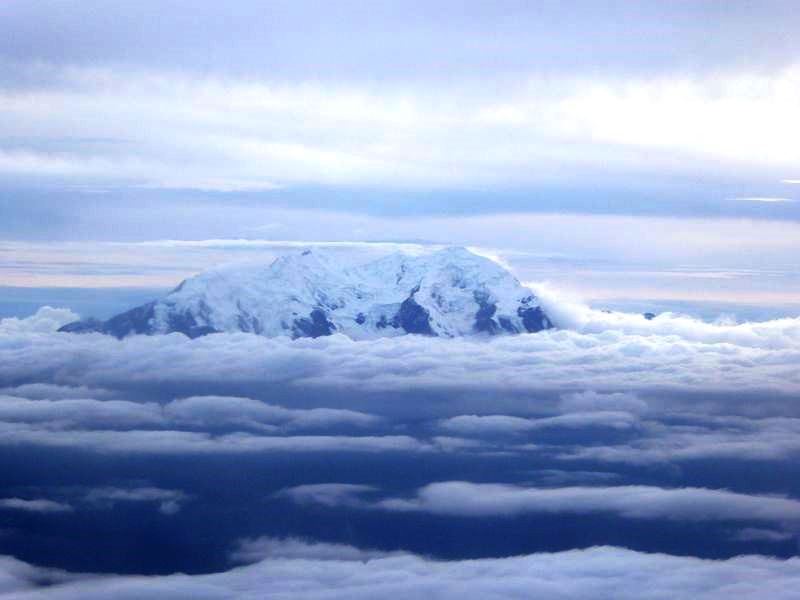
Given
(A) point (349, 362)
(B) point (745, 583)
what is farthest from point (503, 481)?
(A) point (349, 362)

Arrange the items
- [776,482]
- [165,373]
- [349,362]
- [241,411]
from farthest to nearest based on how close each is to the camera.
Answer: [349,362], [165,373], [241,411], [776,482]

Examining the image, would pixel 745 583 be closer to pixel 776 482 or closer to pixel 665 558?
pixel 665 558

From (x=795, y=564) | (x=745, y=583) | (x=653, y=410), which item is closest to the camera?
(x=745, y=583)

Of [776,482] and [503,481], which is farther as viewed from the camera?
[503,481]

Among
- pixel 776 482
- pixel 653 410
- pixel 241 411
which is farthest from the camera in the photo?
pixel 241 411

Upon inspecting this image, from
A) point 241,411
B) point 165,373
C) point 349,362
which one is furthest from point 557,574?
point 349,362

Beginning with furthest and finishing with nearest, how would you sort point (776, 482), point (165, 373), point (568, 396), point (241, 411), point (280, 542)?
point (165, 373) < point (568, 396) < point (241, 411) < point (776, 482) < point (280, 542)

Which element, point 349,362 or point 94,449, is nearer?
point 94,449

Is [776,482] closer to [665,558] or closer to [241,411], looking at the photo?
[665,558]

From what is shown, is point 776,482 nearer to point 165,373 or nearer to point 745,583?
point 745,583
